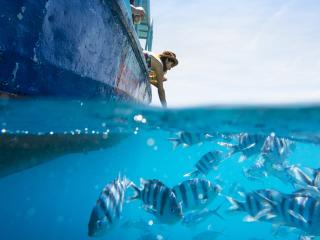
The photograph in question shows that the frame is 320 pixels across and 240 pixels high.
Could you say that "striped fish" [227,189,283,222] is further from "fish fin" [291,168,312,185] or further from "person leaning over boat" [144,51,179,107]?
"person leaning over boat" [144,51,179,107]

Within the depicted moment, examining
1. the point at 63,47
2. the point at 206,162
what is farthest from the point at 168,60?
the point at 63,47

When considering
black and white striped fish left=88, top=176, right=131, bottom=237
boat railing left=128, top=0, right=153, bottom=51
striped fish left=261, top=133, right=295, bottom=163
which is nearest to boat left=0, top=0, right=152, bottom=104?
black and white striped fish left=88, top=176, right=131, bottom=237

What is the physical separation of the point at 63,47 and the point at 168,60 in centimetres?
699

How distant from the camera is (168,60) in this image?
417 inches

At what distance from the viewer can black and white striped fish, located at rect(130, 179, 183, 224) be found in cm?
552

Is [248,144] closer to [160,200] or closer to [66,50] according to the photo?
[160,200]

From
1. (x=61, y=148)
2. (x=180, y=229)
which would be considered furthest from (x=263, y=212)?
(x=180, y=229)

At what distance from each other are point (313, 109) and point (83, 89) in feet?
18.8

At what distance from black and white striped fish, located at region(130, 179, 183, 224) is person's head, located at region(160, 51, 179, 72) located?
5.90 metres

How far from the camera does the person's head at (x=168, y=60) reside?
1044 cm

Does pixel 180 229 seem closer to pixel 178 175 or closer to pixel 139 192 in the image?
pixel 139 192

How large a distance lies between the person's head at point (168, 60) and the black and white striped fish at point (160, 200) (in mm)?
5900

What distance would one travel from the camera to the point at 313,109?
761 centimetres

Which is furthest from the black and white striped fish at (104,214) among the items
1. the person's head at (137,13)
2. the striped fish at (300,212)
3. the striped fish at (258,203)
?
the person's head at (137,13)
